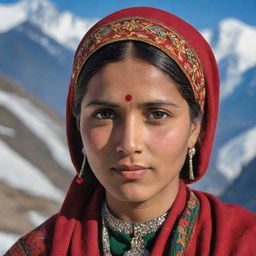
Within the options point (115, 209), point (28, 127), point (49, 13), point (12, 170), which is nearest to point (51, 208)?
point (12, 170)

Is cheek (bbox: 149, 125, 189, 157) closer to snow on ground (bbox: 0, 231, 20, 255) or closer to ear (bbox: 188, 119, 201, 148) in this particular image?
ear (bbox: 188, 119, 201, 148)

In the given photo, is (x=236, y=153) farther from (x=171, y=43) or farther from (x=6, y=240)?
(x=171, y=43)

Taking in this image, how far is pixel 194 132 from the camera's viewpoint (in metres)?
1.64

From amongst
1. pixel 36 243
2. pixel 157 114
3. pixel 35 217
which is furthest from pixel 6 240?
pixel 157 114

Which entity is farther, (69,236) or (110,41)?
(69,236)

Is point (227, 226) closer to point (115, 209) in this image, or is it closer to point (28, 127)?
point (115, 209)

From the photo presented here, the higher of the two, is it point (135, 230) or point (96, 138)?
point (96, 138)

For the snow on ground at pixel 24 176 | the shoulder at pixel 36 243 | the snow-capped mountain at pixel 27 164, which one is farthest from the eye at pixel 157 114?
the snow on ground at pixel 24 176

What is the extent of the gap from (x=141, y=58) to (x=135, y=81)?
0.21ft

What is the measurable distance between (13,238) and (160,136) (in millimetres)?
5966

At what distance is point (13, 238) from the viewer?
709 cm

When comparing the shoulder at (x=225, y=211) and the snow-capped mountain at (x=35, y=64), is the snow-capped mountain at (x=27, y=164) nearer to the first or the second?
the shoulder at (x=225, y=211)

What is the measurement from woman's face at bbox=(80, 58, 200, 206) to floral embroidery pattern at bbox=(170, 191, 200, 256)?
11 centimetres

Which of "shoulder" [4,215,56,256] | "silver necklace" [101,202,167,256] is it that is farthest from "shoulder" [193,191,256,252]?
"shoulder" [4,215,56,256]
